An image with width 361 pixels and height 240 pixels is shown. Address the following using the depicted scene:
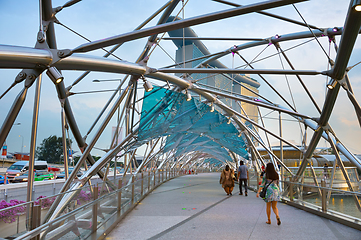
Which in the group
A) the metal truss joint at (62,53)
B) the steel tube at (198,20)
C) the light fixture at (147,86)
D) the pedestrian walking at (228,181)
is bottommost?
the pedestrian walking at (228,181)

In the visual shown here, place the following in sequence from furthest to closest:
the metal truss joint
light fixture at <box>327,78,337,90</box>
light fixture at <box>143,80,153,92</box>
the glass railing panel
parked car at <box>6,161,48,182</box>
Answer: parked car at <box>6,161,48,182</box>
light fixture at <box>327,78,337,90</box>
light fixture at <box>143,80,153,92</box>
the metal truss joint
the glass railing panel

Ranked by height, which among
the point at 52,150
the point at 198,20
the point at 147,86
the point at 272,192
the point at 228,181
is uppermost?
the point at 52,150

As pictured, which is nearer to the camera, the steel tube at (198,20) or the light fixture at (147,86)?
the steel tube at (198,20)

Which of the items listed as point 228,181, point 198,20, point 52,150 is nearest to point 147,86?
point 198,20

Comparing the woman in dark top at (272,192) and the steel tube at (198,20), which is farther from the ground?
the steel tube at (198,20)

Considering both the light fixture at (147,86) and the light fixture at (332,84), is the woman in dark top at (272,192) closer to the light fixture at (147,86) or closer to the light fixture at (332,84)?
the light fixture at (332,84)

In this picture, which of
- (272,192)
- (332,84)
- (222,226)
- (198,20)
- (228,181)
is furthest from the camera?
(228,181)

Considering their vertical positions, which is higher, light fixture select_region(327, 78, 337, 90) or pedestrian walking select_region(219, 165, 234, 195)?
light fixture select_region(327, 78, 337, 90)

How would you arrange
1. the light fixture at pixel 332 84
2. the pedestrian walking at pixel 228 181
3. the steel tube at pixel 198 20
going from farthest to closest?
1. the pedestrian walking at pixel 228 181
2. the light fixture at pixel 332 84
3. the steel tube at pixel 198 20

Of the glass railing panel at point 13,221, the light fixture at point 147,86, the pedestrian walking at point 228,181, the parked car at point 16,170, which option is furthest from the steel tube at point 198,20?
the parked car at point 16,170

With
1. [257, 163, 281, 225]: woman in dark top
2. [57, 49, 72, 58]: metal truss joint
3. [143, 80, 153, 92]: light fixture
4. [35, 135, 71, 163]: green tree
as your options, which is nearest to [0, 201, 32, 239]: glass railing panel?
[57, 49, 72, 58]: metal truss joint

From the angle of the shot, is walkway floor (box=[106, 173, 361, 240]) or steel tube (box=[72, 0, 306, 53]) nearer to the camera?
steel tube (box=[72, 0, 306, 53])

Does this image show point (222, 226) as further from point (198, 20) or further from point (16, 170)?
point (16, 170)

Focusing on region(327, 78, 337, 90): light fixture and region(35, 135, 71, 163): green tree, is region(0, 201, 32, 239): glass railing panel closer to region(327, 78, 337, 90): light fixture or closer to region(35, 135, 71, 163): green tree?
region(327, 78, 337, 90): light fixture
